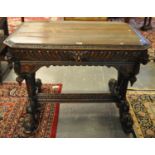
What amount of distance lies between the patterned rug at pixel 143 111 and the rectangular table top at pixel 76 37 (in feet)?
2.60

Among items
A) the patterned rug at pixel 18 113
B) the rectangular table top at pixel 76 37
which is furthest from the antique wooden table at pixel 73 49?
the patterned rug at pixel 18 113

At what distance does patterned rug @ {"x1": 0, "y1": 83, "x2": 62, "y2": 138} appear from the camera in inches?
76.0

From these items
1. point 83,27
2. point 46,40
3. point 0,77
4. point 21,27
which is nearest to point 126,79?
point 83,27

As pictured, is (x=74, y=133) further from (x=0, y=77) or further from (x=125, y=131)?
(x=0, y=77)

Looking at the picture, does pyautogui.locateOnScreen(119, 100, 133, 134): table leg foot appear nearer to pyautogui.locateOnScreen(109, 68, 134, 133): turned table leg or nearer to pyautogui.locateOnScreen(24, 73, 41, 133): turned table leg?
pyautogui.locateOnScreen(109, 68, 134, 133): turned table leg

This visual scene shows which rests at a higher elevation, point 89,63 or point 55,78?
point 89,63

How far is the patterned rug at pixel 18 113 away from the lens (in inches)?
76.0

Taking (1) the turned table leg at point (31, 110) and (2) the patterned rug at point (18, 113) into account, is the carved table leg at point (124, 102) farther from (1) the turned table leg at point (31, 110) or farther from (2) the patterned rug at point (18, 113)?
(1) the turned table leg at point (31, 110)

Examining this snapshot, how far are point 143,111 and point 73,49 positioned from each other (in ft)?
3.64

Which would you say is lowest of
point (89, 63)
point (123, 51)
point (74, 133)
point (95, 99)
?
point (74, 133)

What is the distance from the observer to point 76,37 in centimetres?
171

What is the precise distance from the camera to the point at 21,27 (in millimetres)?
1902

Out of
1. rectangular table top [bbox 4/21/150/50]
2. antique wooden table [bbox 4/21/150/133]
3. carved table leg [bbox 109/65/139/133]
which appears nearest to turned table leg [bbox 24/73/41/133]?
antique wooden table [bbox 4/21/150/133]

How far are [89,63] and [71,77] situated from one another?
1186 mm
